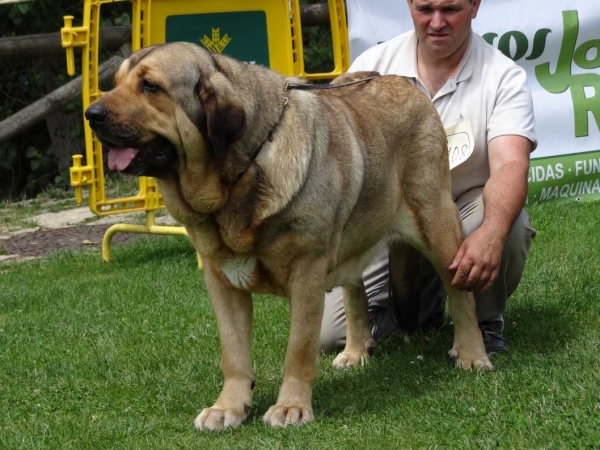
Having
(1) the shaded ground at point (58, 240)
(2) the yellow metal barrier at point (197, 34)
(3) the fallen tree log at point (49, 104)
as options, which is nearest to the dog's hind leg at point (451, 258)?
(2) the yellow metal barrier at point (197, 34)

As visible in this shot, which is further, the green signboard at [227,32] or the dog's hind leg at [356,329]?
the green signboard at [227,32]

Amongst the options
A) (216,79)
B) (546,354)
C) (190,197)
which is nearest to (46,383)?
(190,197)

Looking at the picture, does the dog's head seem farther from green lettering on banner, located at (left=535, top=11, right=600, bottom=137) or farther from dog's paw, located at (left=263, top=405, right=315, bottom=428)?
green lettering on banner, located at (left=535, top=11, right=600, bottom=137)

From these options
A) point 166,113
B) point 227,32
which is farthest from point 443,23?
point 227,32

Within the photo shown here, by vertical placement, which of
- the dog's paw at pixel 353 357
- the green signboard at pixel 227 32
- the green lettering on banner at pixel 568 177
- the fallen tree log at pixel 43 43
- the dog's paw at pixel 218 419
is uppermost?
the fallen tree log at pixel 43 43

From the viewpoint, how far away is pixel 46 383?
198 inches

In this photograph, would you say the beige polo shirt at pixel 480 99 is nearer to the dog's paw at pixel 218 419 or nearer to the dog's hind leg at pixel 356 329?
the dog's hind leg at pixel 356 329

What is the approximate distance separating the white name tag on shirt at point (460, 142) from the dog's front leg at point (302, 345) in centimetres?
125

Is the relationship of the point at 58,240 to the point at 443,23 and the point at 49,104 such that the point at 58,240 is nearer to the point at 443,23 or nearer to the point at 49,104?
the point at 49,104

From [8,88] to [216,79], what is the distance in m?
8.99

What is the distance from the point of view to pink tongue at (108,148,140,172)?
385cm

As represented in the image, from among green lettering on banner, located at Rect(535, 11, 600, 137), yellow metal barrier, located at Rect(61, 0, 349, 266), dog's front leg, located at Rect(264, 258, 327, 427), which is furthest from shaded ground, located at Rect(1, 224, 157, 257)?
dog's front leg, located at Rect(264, 258, 327, 427)

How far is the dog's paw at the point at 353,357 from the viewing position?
5.20 meters

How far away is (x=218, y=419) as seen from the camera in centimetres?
419
